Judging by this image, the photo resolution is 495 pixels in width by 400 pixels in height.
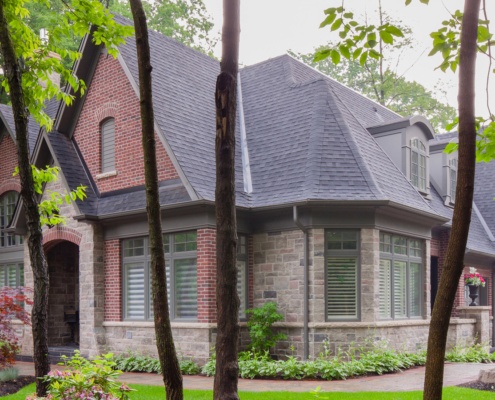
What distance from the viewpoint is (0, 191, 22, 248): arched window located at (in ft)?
63.4

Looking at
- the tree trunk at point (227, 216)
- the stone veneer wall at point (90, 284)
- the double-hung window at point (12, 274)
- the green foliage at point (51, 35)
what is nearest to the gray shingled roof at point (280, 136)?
the stone veneer wall at point (90, 284)

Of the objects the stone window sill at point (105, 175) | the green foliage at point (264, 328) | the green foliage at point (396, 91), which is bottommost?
the green foliage at point (264, 328)

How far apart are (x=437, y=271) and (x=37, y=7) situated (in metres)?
20.5

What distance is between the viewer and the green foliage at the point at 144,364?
13578 mm

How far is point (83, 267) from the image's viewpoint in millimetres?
15859

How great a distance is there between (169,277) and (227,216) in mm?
8841

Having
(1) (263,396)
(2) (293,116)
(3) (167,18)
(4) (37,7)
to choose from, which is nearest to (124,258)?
(2) (293,116)

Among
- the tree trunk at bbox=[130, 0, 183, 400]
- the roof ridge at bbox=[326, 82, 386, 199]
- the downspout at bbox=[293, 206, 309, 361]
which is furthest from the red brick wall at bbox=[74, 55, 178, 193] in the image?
the tree trunk at bbox=[130, 0, 183, 400]

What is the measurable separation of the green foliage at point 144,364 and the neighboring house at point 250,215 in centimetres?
23

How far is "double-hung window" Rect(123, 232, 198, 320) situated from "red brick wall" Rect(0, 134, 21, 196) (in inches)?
220

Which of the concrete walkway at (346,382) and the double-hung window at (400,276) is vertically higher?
the double-hung window at (400,276)

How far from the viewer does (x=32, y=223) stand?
25.2 ft

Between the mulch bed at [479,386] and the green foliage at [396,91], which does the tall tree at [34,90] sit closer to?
the mulch bed at [479,386]

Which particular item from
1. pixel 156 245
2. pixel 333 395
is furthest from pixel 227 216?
pixel 333 395
